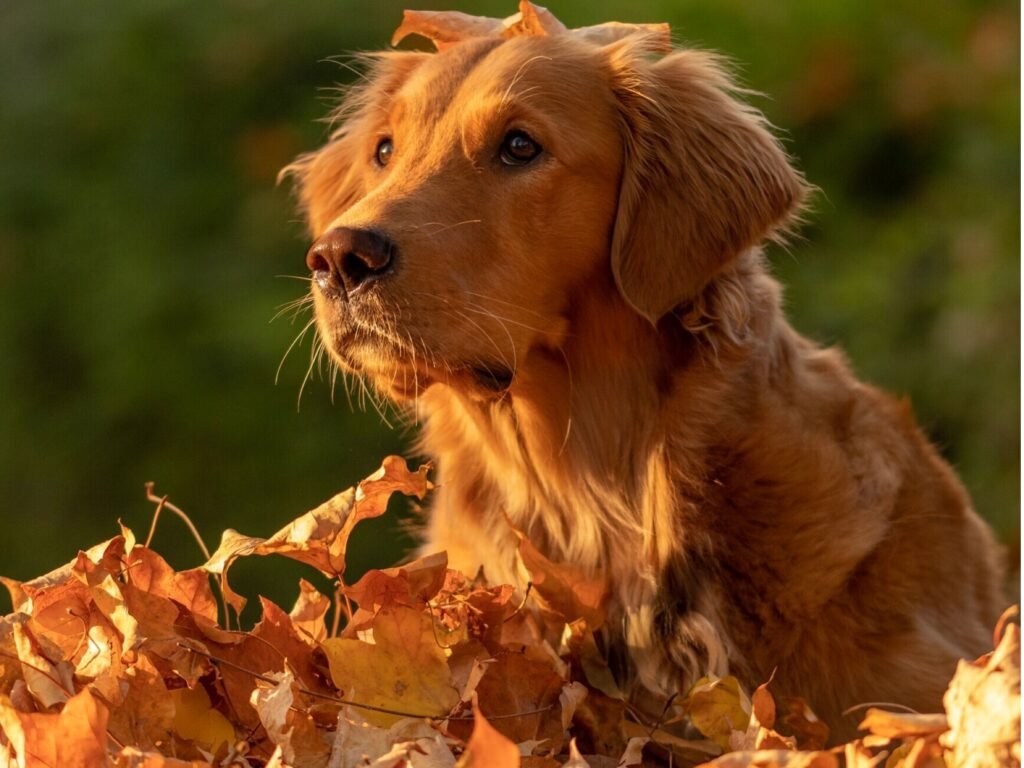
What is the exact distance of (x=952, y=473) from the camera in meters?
3.54

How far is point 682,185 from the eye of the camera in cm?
312

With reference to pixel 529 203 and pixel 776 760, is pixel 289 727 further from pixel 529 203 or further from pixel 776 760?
pixel 529 203

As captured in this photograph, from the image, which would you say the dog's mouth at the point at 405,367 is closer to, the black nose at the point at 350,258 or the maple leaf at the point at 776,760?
the black nose at the point at 350,258

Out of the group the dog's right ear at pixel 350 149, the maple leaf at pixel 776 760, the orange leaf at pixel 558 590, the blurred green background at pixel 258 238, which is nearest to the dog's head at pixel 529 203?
the dog's right ear at pixel 350 149

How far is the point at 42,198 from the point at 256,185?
1.13 meters

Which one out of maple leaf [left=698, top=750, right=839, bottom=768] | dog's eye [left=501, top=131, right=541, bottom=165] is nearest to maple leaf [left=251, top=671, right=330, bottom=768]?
maple leaf [left=698, top=750, right=839, bottom=768]

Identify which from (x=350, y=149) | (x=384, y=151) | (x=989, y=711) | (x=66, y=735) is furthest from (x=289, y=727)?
(x=350, y=149)

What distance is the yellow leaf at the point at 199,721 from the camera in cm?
231

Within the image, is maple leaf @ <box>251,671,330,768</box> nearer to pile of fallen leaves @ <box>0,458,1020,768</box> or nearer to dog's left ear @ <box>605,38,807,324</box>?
pile of fallen leaves @ <box>0,458,1020,768</box>

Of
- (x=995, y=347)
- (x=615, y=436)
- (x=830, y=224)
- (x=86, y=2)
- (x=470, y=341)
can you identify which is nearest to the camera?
(x=470, y=341)

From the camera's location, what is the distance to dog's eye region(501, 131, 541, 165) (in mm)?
3049

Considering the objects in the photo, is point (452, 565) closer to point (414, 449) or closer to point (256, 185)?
point (414, 449)

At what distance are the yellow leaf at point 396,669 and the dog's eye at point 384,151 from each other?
52.0 inches

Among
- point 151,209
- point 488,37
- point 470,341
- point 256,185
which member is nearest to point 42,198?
point 151,209
